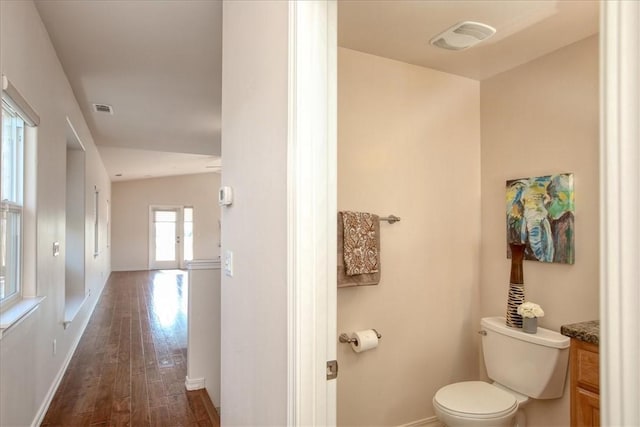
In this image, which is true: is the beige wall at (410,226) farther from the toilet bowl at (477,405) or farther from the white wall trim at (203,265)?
the white wall trim at (203,265)

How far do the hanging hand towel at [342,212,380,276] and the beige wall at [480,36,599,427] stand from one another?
94 centimetres

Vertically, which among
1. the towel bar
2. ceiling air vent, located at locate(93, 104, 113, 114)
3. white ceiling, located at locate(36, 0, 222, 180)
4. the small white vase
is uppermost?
white ceiling, located at locate(36, 0, 222, 180)

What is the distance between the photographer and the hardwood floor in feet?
8.76

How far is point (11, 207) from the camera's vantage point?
2.14 metres

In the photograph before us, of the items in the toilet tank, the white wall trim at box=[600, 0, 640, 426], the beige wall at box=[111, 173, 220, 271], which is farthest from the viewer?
the beige wall at box=[111, 173, 220, 271]

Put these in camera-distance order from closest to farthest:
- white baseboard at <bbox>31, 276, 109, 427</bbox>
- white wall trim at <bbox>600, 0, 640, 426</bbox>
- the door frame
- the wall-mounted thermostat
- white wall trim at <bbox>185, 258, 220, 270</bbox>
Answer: white wall trim at <bbox>600, 0, 640, 426</bbox> < the wall-mounted thermostat < white baseboard at <bbox>31, 276, 109, 427</bbox> < white wall trim at <bbox>185, 258, 220, 270</bbox> < the door frame

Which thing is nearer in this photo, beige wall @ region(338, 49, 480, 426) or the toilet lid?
the toilet lid

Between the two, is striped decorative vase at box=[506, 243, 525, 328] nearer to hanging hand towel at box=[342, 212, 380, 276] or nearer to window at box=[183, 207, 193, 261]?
hanging hand towel at box=[342, 212, 380, 276]

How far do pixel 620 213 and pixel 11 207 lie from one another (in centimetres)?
263

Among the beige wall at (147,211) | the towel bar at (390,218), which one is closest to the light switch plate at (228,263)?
the towel bar at (390,218)

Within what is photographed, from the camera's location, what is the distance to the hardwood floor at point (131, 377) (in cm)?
267

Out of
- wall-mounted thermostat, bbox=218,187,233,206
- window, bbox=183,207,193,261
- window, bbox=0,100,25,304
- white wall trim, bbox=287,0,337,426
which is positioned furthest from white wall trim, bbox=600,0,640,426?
window, bbox=183,207,193,261

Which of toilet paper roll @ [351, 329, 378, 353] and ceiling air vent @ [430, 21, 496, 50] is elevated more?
ceiling air vent @ [430, 21, 496, 50]

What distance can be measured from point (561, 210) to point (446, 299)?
0.88 meters
